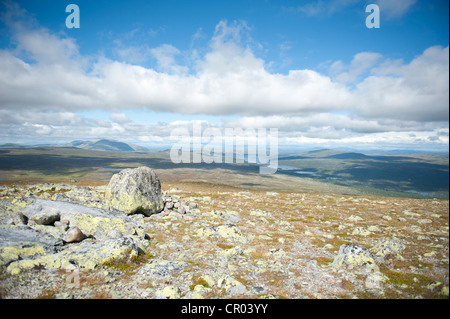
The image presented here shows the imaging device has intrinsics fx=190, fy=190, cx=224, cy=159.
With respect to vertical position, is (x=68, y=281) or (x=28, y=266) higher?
(x=28, y=266)

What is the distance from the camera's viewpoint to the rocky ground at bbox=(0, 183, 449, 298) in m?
8.16

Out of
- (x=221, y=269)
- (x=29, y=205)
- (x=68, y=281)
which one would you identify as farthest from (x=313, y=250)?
(x=29, y=205)

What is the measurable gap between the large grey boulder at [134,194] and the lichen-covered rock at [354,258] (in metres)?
17.9

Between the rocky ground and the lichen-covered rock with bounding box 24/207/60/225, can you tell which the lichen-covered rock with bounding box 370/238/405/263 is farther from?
the lichen-covered rock with bounding box 24/207/60/225

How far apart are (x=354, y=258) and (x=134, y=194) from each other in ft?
64.3

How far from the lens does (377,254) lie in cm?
1156

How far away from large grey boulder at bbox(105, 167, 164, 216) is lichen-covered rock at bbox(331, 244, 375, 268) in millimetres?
17937

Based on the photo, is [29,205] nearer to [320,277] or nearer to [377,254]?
[320,277]

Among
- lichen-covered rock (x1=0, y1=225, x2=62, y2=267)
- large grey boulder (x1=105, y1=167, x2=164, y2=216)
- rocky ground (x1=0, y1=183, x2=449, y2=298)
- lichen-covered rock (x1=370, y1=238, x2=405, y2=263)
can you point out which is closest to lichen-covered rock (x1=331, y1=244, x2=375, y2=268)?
rocky ground (x1=0, y1=183, x2=449, y2=298)

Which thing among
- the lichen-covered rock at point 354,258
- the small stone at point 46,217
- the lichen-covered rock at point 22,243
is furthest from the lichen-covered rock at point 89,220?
the lichen-covered rock at point 354,258

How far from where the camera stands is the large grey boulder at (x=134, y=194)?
789 inches

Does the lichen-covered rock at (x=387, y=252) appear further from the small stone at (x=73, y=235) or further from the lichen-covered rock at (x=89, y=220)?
the small stone at (x=73, y=235)

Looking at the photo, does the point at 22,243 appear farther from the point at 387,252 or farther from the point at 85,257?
the point at 387,252
